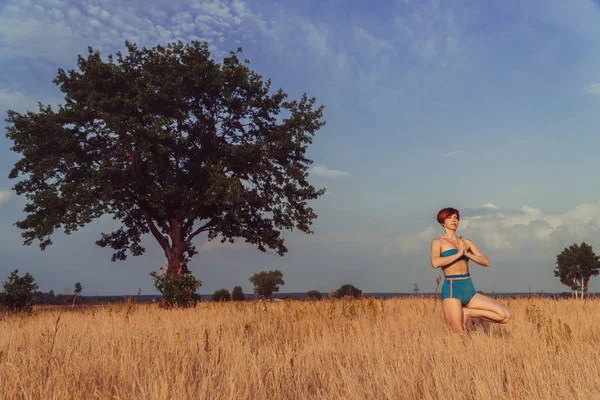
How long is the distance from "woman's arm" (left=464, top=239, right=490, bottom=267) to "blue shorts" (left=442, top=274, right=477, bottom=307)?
32 centimetres

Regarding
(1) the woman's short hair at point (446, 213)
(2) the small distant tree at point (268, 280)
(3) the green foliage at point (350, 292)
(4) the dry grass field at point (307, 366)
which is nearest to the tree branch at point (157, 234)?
(3) the green foliage at point (350, 292)

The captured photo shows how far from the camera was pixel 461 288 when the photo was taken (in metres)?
7.12

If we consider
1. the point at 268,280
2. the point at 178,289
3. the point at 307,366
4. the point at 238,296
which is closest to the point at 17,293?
the point at 178,289

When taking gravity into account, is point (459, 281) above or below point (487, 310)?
above

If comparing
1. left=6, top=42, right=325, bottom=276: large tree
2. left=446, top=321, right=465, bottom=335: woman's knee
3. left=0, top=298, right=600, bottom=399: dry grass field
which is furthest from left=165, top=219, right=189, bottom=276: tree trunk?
left=446, top=321, right=465, bottom=335: woman's knee

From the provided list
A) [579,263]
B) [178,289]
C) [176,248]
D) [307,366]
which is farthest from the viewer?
Answer: [579,263]

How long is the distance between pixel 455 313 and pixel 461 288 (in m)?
0.39

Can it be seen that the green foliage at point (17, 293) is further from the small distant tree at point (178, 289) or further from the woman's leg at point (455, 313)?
the woman's leg at point (455, 313)

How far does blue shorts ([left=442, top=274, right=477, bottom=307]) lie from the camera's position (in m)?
7.12

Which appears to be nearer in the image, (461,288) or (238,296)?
(461,288)

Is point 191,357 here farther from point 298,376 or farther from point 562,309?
point 562,309

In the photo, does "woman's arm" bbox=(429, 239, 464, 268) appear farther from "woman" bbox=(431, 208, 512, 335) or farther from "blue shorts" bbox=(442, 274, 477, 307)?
"blue shorts" bbox=(442, 274, 477, 307)

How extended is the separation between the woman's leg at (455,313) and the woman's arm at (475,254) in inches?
27.2

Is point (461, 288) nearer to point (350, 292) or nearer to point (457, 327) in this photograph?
point (457, 327)
